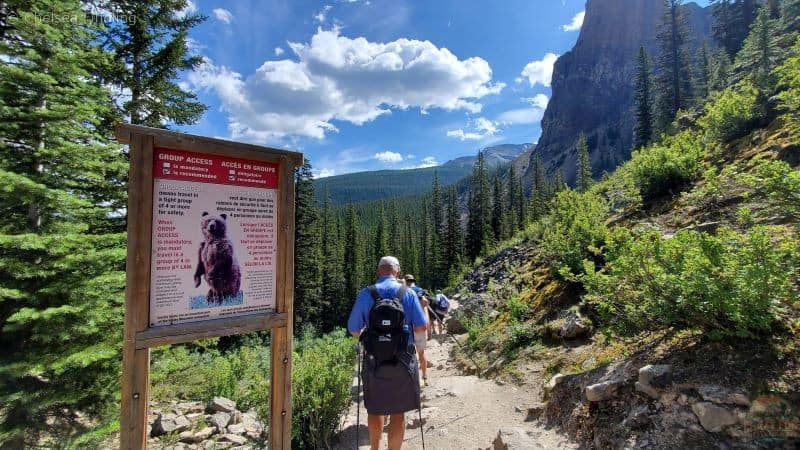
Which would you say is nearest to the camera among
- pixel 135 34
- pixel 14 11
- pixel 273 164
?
pixel 273 164

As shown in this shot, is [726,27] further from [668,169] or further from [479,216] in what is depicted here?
[668,169]

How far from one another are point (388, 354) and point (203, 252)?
177cm

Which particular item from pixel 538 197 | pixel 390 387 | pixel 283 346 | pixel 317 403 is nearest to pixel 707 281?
pixel 390 387

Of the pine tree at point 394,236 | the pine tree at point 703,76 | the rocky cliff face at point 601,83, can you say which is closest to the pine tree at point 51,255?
the pine tree at point 703,76

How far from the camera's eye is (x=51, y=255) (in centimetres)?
411

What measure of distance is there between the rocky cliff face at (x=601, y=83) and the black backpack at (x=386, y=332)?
107 metres

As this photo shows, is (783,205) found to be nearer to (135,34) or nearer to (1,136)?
(1,136)

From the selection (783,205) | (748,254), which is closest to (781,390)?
(748,254)

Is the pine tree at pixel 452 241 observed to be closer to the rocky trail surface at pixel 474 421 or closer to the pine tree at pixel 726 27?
the pine tree at pixel 726 27

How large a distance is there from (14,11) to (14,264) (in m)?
3.87

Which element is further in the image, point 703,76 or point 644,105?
point 703,76

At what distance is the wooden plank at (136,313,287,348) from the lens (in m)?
2.27

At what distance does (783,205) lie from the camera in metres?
2.80

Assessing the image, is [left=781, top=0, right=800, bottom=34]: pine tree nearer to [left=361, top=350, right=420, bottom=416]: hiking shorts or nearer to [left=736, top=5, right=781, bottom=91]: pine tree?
[left=736, top=5, right=781, bottom=91]: pine tree
